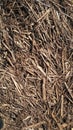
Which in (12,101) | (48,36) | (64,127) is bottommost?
(64,127)

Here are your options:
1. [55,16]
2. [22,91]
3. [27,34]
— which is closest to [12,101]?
[22,91]

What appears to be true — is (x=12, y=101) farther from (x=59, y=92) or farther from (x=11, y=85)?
Result: (x=59, y=92)

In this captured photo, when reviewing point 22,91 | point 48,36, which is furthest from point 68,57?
point 22,91

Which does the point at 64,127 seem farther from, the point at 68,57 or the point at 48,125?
the point at 68,57

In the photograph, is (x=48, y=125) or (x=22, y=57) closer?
(x=48, y=125)

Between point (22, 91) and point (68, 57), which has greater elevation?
point (68, 57)

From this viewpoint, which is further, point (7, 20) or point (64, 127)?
point (7, 20)
